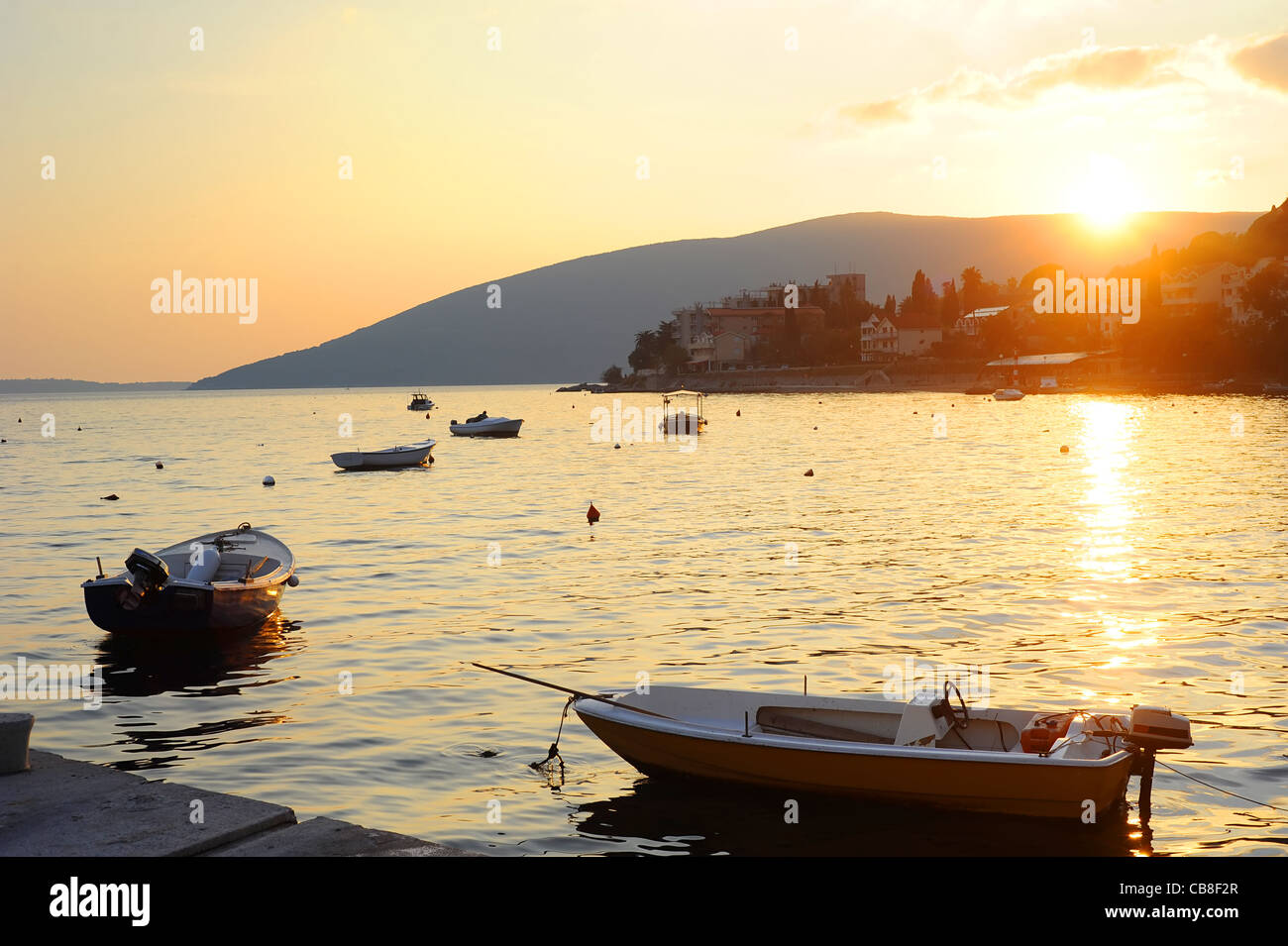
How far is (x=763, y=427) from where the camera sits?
11406 cm

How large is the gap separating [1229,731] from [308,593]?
69.9ft

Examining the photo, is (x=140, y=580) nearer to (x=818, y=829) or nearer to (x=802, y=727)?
(x=802, y=727)

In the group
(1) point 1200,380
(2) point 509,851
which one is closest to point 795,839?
(2) point 509,851

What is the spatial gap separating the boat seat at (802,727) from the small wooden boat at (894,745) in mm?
13

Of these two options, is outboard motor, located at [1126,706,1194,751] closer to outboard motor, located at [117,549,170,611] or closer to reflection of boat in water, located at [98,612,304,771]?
reflection of boat in water, located at [98,612,304,771]

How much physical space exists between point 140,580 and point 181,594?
2.78ft

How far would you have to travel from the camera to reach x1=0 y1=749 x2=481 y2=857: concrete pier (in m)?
9.17

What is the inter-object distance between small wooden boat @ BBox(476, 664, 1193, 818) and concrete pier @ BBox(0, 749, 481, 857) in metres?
4.36

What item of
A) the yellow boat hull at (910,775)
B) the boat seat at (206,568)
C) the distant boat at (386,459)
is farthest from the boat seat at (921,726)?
the distant boat at (386,459)

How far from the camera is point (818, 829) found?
12.9m

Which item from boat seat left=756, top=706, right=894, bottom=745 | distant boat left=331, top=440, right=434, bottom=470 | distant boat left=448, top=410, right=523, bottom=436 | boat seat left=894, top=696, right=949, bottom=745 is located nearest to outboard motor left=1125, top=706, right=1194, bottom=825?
boat seat left=894, top=696, right=949, bottom=745

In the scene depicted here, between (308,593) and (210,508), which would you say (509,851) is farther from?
(210,508)

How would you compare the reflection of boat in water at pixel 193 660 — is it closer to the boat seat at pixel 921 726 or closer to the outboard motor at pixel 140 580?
the outboard motor at pixel 140 580

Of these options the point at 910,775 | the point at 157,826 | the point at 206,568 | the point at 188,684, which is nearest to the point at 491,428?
the point at 206,568
